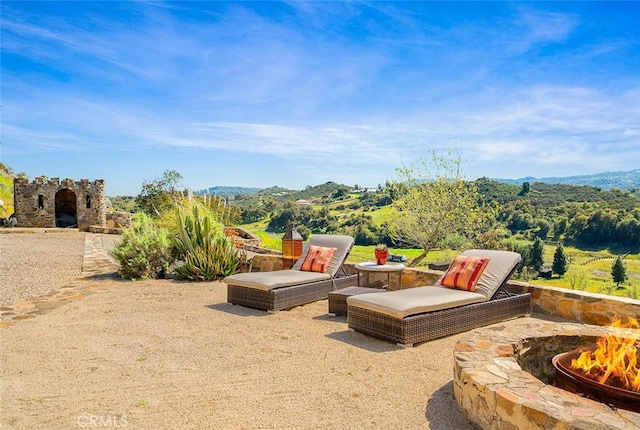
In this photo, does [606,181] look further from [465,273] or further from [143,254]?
[143,254]

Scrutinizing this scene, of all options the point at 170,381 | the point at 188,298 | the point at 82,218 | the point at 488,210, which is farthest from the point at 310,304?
the point at 82,218

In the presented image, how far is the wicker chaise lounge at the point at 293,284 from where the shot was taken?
6.04 m

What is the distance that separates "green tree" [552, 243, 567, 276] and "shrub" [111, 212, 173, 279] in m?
14.6

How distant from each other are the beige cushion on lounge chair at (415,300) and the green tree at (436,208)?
817 centimetres

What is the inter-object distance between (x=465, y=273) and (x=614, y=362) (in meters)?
2.52

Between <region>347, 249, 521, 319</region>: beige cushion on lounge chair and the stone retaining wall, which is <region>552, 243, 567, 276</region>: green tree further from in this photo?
<region>347, 249, 521, 319</region>: beige cushion on lounge chair

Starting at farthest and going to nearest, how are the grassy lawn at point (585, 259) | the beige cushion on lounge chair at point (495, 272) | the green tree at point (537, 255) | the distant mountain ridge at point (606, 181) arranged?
the distant mountain ridge at point (606, 181) → the green tree at point (537, 255) → the grassy lawn at point (585, 259) → the beige cushion on lounge chair at point (495, 272)

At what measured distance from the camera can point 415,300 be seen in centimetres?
479

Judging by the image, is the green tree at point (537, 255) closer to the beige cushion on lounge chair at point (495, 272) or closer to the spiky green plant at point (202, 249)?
the beige cushion on lounge chair at point (495, 272)

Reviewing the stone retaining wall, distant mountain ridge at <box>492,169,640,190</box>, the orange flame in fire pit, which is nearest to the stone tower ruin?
distant mountain ridge at <box>492,169,640,190</box>

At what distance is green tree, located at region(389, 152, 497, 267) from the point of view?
13.3 metres

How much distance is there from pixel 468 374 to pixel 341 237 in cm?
430

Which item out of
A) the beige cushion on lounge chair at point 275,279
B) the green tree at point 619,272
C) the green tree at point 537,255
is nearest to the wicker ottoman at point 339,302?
the beige cushion on lounge chair at point 275,279

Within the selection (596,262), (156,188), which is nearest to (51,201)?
(156,188)
